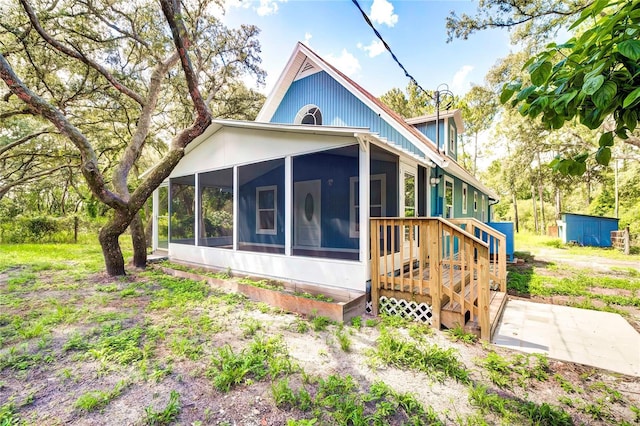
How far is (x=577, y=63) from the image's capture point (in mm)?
1519

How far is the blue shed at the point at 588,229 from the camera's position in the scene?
15.3 metres

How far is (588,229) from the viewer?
15656 mm

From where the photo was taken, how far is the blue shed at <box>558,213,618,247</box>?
15.3 meters

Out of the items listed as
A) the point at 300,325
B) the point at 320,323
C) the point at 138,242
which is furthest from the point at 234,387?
the point at 138,242

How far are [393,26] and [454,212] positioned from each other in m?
5.29

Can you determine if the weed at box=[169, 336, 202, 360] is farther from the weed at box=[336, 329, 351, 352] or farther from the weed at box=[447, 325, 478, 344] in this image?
the weed at box=[447, 325, 478, 344]

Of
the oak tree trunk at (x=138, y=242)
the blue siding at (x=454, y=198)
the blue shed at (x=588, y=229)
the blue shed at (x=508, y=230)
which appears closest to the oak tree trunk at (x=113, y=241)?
the oak tree trunk at (x=138, y=242)

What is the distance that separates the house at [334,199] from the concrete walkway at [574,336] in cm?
63

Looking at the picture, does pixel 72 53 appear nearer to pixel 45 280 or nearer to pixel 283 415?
pixel 45 280

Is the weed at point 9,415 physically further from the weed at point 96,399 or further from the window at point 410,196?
the window at point 410,196

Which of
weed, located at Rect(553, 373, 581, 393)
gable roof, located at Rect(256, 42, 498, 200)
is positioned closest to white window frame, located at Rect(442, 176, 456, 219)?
gable roof, located at Rect(256, 42, 498, 200)

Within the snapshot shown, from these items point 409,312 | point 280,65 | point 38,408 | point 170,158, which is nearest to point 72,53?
point 170,158

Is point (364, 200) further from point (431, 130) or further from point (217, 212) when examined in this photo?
point (217, 212)

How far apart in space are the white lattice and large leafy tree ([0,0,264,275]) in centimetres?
551
